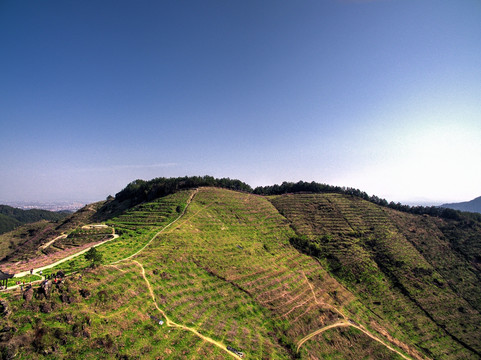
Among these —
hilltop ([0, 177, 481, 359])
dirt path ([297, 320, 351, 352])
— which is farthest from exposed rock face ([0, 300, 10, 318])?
dirt path ([297, 320, 351, 352])

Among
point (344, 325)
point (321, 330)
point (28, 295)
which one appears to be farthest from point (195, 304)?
point (344, 325)

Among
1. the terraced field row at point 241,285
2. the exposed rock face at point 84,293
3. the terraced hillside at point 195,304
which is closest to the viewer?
the terraced hillside at point 195,304

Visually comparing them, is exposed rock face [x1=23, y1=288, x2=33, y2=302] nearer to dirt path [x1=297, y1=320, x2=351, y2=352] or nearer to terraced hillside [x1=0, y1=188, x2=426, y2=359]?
terraced hillside [x1=0, y1=188, x2=426, y2=359]

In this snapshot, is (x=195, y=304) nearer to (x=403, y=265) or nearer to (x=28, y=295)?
(x=28, y=295)

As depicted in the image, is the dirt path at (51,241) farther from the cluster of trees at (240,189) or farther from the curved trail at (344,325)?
the curved trail at (344,325)

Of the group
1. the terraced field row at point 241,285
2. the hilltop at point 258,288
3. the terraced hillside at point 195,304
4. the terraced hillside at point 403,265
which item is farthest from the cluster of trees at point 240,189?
the terraced field row at point 241,285

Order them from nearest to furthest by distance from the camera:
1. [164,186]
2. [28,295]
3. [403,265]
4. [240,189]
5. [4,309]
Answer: [4,309] < [28,295] < [403,265] < [164,186] < [240,189]
